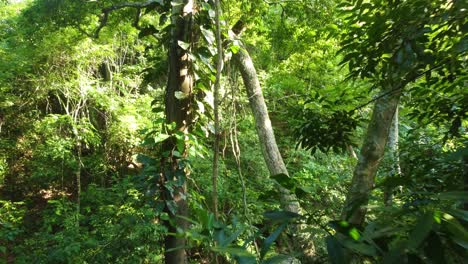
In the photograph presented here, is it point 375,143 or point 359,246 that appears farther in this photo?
point 375,143

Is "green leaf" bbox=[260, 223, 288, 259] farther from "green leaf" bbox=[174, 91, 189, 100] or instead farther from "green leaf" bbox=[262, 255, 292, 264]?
"green leaf" bbox=[174, 91, 189, 100]

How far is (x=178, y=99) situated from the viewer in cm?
192

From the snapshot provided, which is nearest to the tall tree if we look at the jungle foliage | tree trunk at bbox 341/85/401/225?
the jungle foliage

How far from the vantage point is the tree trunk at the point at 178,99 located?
1.90m

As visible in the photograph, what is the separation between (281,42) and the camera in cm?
494

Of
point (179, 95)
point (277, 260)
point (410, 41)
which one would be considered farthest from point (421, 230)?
point (179, 95)

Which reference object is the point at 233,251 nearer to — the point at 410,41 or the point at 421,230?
the point at 421,230

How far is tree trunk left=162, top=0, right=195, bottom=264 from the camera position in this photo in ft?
6.24

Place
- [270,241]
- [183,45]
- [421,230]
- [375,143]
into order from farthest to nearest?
Answer: [375,143] → [183,45] → [270,241] → [421,230]

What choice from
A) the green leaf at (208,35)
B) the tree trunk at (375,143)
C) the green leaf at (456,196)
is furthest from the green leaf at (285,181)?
the tree trunk at (375,143)

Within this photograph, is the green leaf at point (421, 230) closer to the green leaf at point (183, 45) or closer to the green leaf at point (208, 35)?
the green leaf at point (183, 45)

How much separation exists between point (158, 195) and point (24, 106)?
21.2ft

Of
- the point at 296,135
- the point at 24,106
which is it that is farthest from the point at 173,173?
the point at 24,106

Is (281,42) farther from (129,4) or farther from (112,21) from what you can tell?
(129,4)
